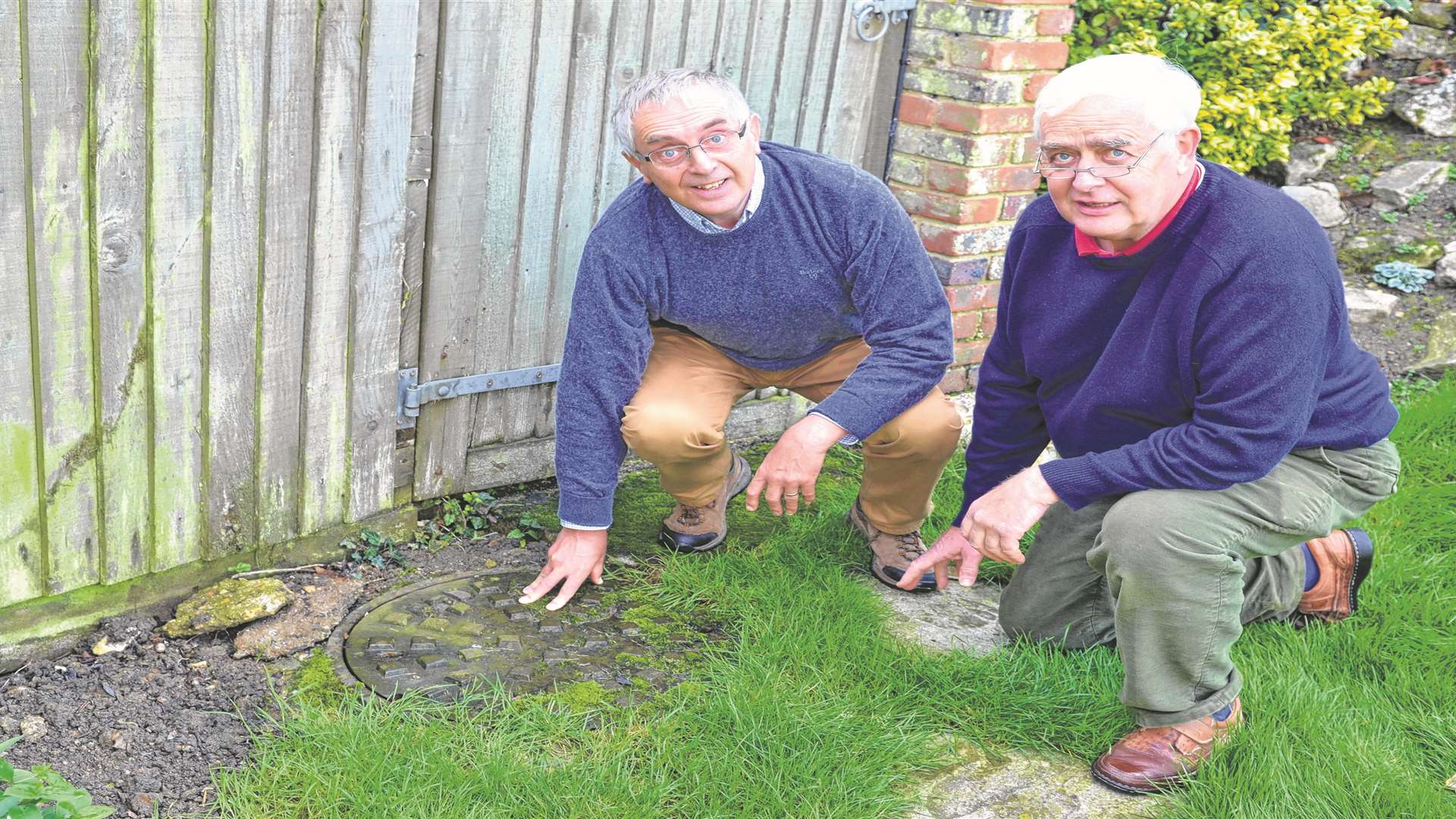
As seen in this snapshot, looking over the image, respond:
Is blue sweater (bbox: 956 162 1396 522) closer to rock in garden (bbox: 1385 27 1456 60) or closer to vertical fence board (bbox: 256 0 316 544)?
vertical fence board (bbox: 256 0 316 544)

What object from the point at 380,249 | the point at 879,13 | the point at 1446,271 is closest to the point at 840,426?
the point at 380,249

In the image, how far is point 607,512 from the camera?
3254 mm

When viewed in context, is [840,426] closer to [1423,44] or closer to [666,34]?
[666,34]

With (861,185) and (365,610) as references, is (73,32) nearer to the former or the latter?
(365,610)

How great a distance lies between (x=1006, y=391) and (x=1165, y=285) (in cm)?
56

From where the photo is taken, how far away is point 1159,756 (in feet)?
8.89

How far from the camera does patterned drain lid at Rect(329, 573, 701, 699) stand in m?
2.98

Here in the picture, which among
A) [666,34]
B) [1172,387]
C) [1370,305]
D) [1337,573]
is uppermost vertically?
[666,34]

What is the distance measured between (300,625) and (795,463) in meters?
1.22

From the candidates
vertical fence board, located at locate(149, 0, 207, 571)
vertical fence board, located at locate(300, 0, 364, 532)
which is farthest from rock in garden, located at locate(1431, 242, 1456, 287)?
vertical fence board, located at locate(149, 0, 207, 571)

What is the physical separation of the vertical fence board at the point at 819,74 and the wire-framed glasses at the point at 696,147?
1140 millimetres

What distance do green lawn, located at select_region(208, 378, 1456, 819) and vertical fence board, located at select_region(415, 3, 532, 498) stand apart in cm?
70

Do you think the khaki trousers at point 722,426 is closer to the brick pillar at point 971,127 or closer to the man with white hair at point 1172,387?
the man with white hair at point 1172,387

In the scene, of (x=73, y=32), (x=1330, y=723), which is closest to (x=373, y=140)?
(x=73, y=32)
